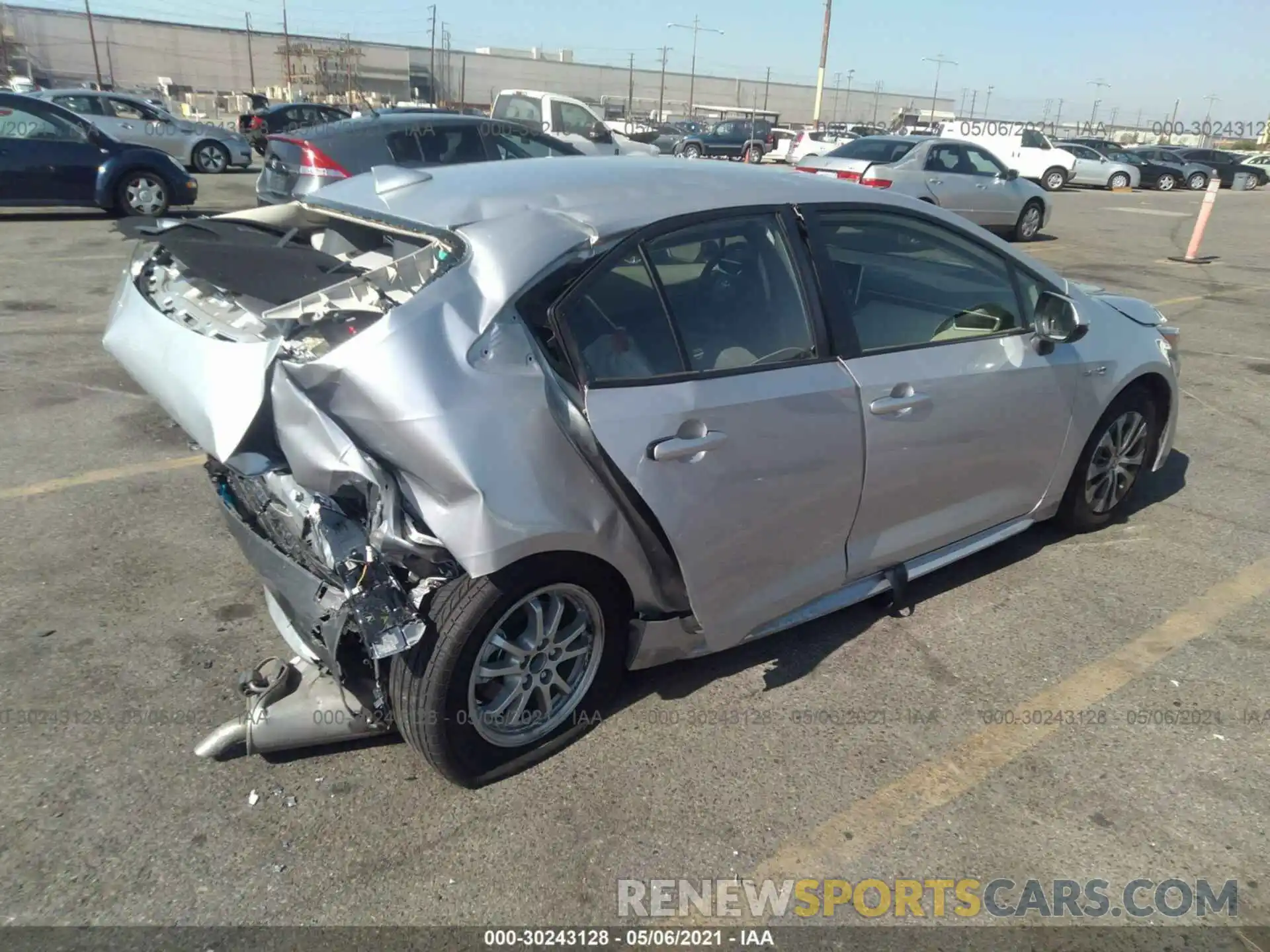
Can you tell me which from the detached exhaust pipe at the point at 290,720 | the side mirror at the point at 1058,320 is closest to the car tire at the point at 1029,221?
the side mirror at the point at 1058,320

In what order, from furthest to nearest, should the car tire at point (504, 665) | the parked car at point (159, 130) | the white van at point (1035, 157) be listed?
the white van at point (1035, 157) < the parked car at point (159, 130) < the car tire at point (504, 665)

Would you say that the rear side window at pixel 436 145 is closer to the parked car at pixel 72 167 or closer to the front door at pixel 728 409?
the parked car at pixel 72 167

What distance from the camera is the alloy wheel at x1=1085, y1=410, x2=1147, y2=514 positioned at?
4402mm

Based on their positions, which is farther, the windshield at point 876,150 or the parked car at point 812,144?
the parked car at point 812,144

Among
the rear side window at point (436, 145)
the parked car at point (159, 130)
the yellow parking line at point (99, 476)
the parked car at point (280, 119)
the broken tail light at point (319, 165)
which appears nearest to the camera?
the yellow parking line at point (99, 476)

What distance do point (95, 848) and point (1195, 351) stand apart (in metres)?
9.09

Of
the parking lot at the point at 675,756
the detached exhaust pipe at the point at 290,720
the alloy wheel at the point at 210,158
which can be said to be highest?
the detached exhaust pipe at the point at 290,720

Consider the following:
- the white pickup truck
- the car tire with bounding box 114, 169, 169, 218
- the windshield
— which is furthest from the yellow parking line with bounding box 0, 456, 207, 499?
the white pickup truck

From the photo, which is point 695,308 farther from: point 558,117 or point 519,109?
point 519,109

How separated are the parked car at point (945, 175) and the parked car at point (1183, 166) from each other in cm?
2175

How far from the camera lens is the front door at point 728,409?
107 inches

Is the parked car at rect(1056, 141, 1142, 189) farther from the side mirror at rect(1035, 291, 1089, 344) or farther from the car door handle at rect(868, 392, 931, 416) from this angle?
the car door handle at rect(868, 392, 931, 416)

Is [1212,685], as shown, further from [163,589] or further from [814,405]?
[163,589]

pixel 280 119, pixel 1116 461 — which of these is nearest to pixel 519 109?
pixel 280 119
